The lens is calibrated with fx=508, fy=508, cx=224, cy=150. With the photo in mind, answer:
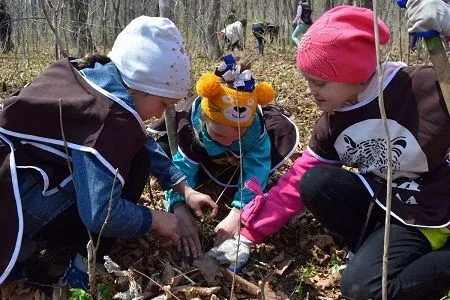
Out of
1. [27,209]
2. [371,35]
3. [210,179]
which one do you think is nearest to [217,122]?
[210,179]

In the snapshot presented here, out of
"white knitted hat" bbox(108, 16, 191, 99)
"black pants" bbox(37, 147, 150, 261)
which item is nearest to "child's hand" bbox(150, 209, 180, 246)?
"black pants" bbox(37, 147, 150, 261)

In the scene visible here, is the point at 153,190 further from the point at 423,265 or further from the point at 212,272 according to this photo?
the point at 423,265

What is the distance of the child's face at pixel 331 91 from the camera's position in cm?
207

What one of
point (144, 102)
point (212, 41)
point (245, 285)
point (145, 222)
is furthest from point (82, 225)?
point (212, 41)

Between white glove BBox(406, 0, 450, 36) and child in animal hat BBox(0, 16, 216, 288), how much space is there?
826 millimetres

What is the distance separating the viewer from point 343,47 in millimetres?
1975

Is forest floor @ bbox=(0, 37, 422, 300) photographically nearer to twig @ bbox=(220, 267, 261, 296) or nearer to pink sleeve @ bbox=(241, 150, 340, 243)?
twig @ bbox=(220, 267, 261, 296)

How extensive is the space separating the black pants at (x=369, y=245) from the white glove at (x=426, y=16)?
0.79 meters

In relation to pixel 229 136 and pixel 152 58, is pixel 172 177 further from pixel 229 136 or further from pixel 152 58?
pixel 152 58

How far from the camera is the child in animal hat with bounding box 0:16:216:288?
1701 millimetres

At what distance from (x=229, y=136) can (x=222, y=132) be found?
48 mm

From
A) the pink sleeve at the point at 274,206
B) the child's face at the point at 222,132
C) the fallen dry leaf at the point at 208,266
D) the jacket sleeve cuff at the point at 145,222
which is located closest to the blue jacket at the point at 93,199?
the jacket sleeve cuff at the point at 145,222

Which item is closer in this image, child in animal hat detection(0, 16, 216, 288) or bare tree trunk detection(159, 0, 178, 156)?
child in animal hat detection(0, 16, 216, 288)

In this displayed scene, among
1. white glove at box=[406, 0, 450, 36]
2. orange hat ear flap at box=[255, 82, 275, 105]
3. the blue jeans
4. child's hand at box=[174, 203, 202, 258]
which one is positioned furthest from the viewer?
orange hat ear flap at box=[255, 82, 275, 105]
